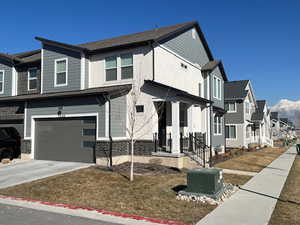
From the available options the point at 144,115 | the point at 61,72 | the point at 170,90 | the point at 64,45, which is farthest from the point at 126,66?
the point at 61,72

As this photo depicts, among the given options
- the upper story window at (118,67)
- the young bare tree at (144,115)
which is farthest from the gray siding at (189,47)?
the young bare tree at (144,115)

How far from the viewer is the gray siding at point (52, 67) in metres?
15.8

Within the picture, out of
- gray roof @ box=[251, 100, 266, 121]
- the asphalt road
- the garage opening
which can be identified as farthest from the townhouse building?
the asphalt road

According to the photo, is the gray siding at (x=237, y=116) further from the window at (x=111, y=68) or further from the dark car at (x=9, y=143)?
the dark car at (x=9, y=143)

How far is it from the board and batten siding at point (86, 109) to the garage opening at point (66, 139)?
46 centimetres

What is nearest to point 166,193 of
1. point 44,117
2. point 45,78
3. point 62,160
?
point 62,160

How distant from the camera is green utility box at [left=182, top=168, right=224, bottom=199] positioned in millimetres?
7695

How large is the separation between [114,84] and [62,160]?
5.18m

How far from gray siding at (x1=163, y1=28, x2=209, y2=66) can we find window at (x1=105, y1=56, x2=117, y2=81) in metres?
3.19

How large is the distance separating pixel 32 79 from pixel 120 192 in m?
13.2

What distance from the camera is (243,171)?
13.3 m

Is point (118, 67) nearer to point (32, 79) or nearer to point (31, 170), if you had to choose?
point (31, 170)

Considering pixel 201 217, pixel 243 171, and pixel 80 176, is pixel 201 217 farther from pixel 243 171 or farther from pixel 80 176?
pixel 243 171

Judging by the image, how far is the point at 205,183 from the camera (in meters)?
7.80
